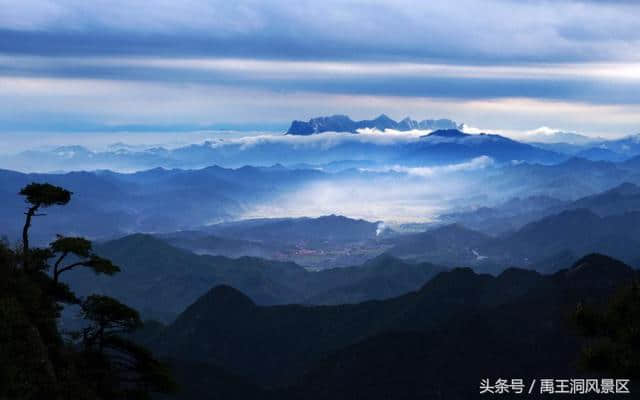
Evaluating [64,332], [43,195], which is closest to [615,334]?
[64,332]

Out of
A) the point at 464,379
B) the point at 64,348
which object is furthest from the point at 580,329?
the point at 464,379

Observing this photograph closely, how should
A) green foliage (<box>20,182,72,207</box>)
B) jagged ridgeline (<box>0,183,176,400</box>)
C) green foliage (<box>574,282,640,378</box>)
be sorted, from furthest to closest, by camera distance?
green foliage (<box>20,182,72,207</box>) < jagged ridgeline (<box>0,183,176,400</box>) < green foliage (<box>574,282,640,378</box>)

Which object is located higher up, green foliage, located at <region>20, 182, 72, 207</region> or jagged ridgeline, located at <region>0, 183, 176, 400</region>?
green foliage, located at <region>20, 182, 72, 207</region>

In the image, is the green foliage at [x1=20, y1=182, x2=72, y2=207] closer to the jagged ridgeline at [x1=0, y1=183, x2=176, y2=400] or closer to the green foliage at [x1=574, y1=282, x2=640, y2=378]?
the jagged ridgeline at [x1=0, y1=183, x2=176, y2=400]

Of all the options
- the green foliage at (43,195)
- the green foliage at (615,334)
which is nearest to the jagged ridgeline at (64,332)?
the green foliage at (43,195)

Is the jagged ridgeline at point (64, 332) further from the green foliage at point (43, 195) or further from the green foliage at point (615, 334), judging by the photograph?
the green foliage at point (615, 334)

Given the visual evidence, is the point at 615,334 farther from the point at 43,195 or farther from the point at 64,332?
the point at 43,195

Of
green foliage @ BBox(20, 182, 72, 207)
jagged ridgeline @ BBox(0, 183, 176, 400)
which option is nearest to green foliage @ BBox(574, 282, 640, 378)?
jagged ridgeline @ BBox(0, 183, 176, 400)

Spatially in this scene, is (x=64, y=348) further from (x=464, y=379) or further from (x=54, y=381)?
(x=464, y=379)
